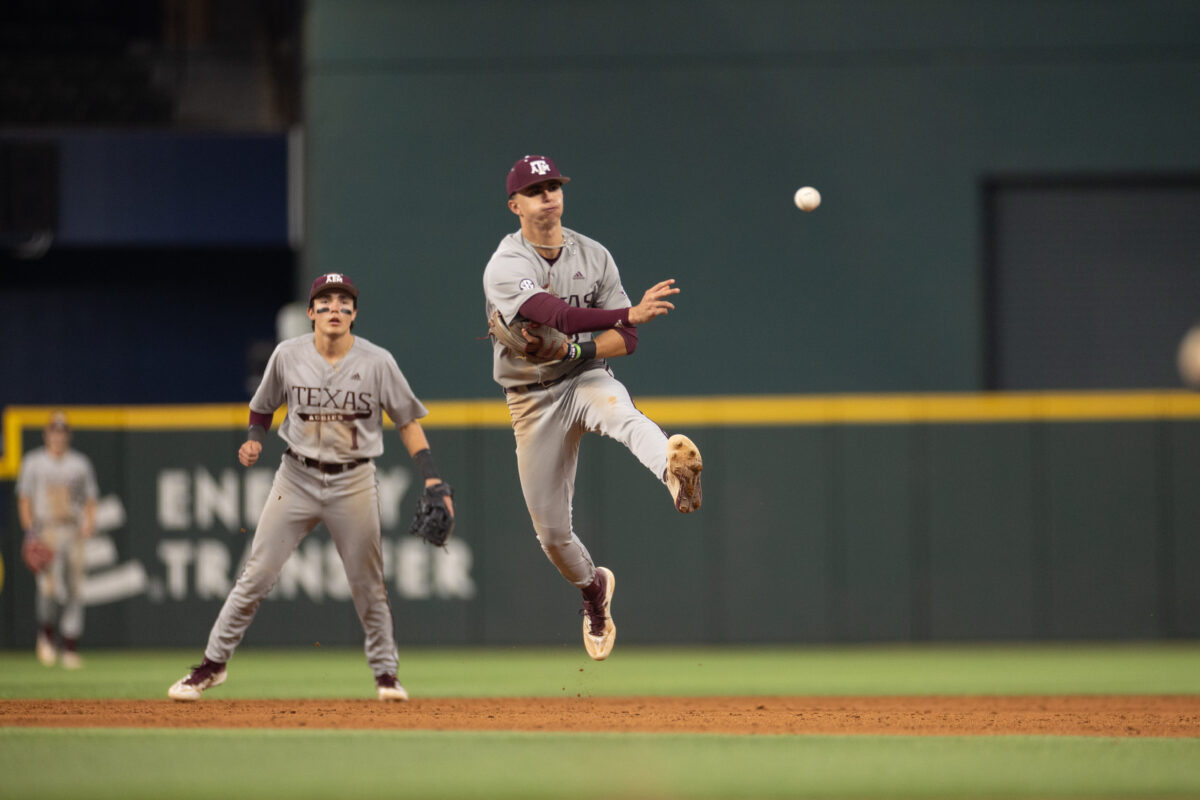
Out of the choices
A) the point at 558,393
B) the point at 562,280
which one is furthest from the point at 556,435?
the point at 562,280

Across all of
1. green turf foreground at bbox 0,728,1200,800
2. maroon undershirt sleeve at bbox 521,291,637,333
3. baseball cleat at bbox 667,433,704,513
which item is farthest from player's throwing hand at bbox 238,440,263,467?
baseball cleat at bbox 667,433,704,513

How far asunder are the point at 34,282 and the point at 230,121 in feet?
11.5

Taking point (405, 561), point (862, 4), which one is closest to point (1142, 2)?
point (862, 4)

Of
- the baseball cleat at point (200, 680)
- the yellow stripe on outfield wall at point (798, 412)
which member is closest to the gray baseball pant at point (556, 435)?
the baseball cleat at point (200, 680)

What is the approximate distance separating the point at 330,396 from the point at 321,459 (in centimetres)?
34

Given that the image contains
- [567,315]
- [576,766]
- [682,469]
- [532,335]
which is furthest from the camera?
[532,335]

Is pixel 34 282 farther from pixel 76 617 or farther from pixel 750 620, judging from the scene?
pixel 750 620

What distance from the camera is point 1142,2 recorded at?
14.1 meters

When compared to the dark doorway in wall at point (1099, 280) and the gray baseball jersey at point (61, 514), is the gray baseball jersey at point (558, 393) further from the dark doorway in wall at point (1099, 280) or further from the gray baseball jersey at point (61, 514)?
the dark doorway in wall at point (1099, 280)

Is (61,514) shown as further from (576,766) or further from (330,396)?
(576,766)

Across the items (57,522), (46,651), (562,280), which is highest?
(562,280)

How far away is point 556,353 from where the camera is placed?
717 centimetres

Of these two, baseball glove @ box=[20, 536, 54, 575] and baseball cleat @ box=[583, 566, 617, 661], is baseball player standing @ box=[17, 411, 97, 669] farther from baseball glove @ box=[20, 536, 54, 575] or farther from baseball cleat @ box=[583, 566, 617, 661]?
baseball cleat @ box=[583, 566, 617, 661]

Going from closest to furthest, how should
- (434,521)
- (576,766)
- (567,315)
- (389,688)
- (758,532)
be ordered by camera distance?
1. (576,766)
2. (567,315)
3. (434,521)
4. (389,688)
5. (758,532)
